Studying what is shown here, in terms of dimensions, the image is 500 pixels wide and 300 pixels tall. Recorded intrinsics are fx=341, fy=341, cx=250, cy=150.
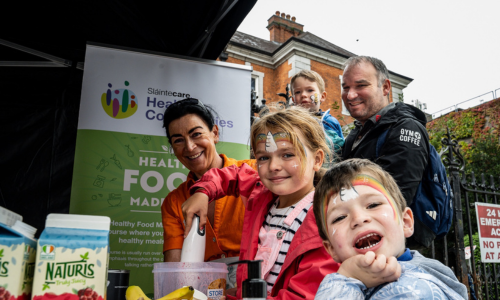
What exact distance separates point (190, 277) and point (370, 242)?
0.58m

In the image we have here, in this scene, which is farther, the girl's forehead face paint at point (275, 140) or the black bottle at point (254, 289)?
the girl's forehead face paint at point (275, 140)

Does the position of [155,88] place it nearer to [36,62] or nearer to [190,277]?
[36,62]

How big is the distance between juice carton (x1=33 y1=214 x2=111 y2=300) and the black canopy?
7.26ft

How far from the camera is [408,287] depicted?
92 centimetres

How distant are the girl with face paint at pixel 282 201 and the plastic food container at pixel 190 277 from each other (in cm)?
23

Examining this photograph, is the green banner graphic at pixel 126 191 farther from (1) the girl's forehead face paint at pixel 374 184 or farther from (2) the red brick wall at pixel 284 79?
(2) the red brick wall at pixel 284 79

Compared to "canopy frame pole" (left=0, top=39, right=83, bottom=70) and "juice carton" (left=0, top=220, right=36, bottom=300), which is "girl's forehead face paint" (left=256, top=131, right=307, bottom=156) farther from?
"canopy frame pole" (left=0, top=39, right=83, bottom=70)

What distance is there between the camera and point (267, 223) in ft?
5.23

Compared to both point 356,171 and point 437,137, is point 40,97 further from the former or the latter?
point 437,137

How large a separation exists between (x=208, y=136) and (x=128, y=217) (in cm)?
103

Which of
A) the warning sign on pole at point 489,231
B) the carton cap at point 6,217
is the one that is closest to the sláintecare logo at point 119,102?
the carton cap at point 6,217

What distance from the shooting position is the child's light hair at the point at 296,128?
1.53 metres

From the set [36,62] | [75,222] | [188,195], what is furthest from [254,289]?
[36,62]

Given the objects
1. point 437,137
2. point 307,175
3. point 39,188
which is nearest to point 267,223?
point 307,175
